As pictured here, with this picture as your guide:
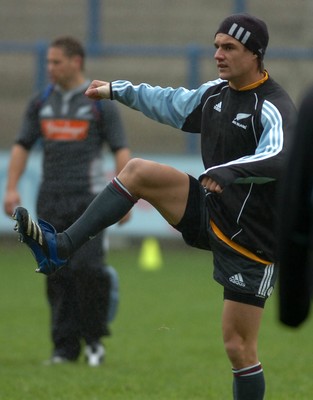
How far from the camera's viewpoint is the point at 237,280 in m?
5.85

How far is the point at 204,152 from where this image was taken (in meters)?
5.99

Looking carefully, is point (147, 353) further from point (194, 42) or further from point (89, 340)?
point (194, 42)

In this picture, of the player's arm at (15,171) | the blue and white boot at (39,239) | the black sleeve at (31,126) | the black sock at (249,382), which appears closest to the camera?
the blue and white boot at (39,239)

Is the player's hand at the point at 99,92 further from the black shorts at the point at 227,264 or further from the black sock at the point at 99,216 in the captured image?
the black shorts at the point at 227,264

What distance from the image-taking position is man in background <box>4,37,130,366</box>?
864 cm

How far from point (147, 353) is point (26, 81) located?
386 inches

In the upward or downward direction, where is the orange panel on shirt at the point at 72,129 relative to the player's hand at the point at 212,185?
downward

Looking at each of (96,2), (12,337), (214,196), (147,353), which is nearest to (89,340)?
(147,353)

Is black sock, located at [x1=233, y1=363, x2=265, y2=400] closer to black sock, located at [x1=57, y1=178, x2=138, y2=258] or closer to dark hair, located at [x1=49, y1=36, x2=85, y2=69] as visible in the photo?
black sock, located at [x1=57, y1=178, x2=138, y2=258]

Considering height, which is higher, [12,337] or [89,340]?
[89,340]

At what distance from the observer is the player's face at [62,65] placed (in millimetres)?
8656

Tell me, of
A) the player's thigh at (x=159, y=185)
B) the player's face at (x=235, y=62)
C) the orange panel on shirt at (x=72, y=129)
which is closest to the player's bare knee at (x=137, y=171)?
the player's thigh at (x=159, y=185)

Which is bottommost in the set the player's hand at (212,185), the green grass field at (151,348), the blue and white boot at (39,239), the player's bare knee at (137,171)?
the green grass field at (151,348)

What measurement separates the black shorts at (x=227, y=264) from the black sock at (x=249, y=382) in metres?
0.36
